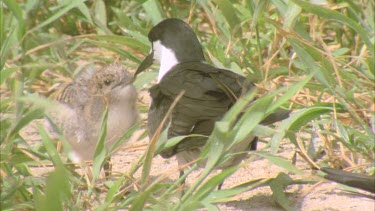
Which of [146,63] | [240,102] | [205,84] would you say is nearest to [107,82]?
[146,63]

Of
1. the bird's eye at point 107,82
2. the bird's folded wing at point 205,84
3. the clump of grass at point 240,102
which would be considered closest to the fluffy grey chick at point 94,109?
the bird's eye at point 107,82

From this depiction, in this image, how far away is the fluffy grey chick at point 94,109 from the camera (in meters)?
3.51

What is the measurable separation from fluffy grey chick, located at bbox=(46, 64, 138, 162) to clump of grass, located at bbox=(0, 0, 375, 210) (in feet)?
0.48

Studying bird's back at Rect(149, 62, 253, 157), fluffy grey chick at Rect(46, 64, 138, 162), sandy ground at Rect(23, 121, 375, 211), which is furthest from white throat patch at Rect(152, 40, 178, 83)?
bird's back at Rect(149, 62, 253, 157)

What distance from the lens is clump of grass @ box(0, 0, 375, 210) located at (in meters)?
2.66

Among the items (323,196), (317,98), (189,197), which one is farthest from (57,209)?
(317,98)

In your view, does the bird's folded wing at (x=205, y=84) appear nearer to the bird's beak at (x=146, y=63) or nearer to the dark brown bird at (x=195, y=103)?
the dark brown bird at (x=195, y=103)

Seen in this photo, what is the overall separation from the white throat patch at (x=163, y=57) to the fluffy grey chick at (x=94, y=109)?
0.62 ft

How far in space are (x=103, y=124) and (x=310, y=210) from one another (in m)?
0.76

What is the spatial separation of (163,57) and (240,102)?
1390 millimetres

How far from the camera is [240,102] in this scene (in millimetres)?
2533

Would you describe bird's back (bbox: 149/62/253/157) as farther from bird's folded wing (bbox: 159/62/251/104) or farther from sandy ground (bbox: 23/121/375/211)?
sandy ground (bbox: 23/121/375/211)

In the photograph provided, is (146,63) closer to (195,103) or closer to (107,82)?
(107,82)

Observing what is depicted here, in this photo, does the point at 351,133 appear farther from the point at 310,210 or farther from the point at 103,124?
the point at 103,124
